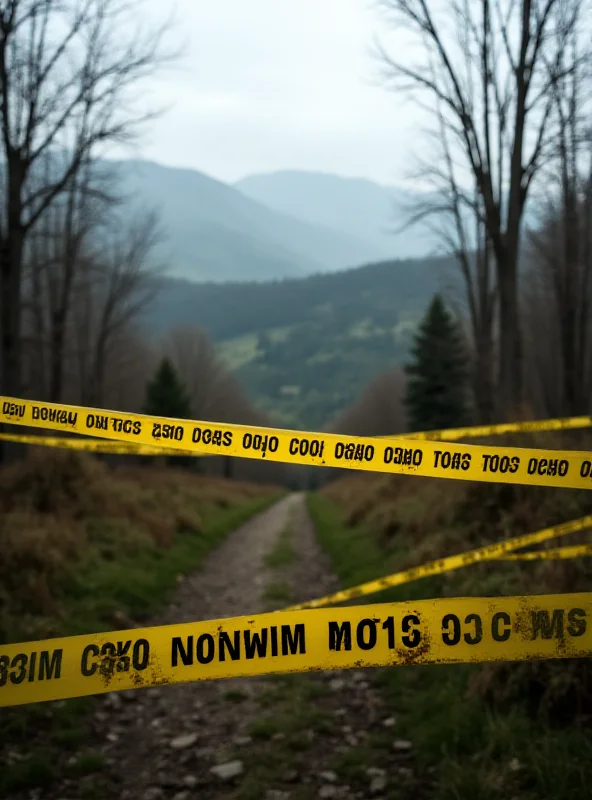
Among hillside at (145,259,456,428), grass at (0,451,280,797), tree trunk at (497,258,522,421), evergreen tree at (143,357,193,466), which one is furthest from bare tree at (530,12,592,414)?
hillside at (145,259,456,428)

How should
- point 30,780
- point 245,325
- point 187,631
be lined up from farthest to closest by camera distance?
point 245,325 → point 30,780 → point 187,631

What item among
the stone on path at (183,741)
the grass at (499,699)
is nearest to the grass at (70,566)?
the stone on path at (183,741)

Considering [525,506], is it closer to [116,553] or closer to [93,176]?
[116,553]

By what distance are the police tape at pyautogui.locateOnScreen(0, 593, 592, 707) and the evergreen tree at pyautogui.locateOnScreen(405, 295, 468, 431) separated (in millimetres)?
30364

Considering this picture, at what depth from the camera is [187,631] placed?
2.58 meters

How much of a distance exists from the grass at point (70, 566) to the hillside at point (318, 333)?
11594cm

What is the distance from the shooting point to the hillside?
149500mm

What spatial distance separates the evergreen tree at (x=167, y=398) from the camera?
3462 centimetres

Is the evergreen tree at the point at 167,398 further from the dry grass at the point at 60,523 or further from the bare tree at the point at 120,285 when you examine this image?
the dry grass at the point at 60,523

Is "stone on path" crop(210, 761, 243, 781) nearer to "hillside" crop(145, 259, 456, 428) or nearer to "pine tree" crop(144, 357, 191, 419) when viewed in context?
"pine tree" crop(144, 357, 191, 419)

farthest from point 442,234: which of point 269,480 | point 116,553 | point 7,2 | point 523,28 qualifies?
point 269,480

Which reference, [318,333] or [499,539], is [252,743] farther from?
[318,333]

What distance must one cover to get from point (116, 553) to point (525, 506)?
518 cm

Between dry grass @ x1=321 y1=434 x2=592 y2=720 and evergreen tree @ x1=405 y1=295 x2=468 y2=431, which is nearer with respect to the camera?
dry grass @ x1=321 y1=434 x2=592 y2=720
